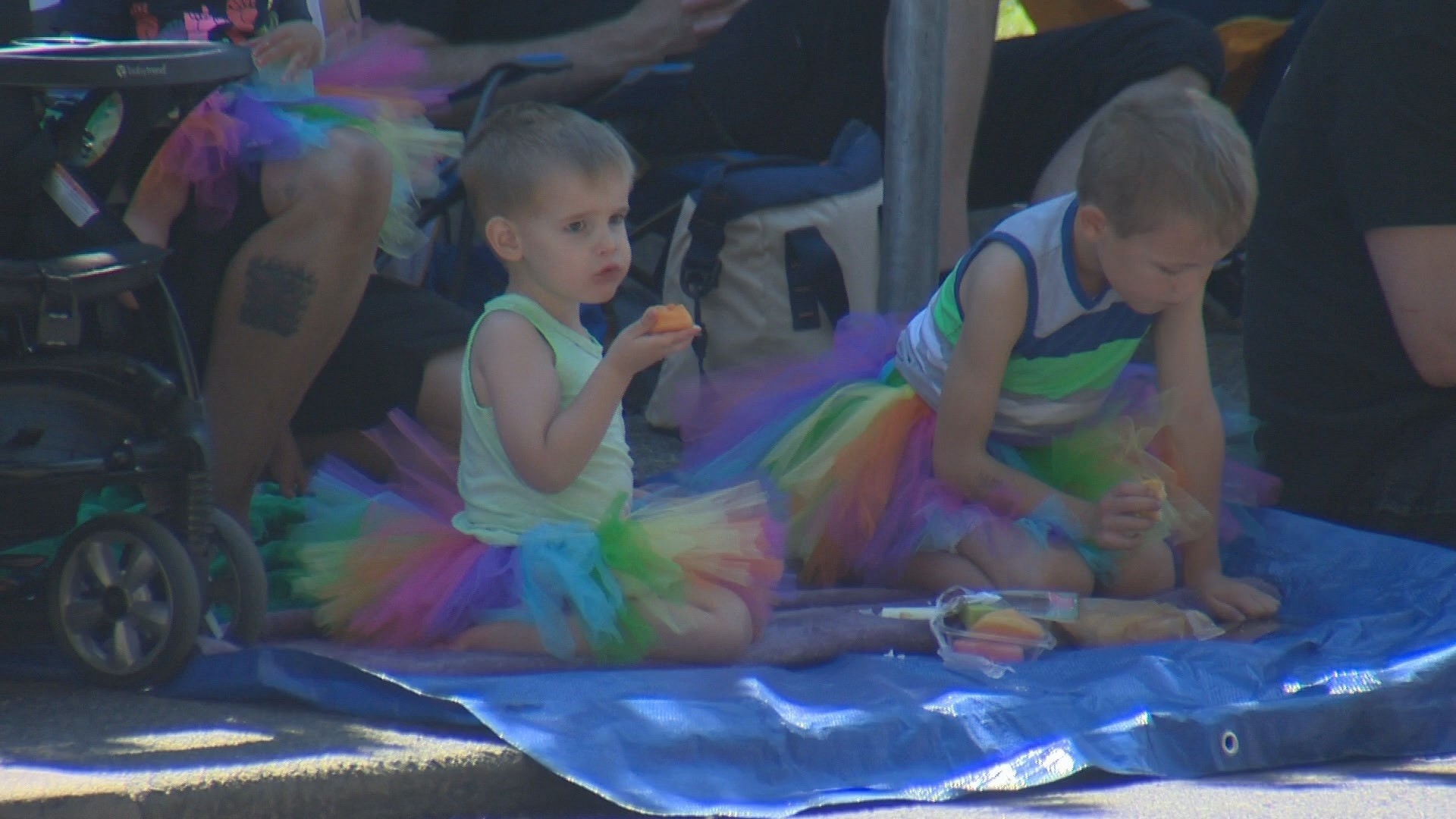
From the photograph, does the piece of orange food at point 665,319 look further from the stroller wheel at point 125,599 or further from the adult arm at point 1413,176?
the adult arm at point 1413,176

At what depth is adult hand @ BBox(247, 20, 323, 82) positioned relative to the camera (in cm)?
341

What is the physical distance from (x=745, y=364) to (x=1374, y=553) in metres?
1.39

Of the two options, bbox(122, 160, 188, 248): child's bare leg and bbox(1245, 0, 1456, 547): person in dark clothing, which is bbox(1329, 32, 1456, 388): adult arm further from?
bbox(122, 160, 188, 248): child's bare leg

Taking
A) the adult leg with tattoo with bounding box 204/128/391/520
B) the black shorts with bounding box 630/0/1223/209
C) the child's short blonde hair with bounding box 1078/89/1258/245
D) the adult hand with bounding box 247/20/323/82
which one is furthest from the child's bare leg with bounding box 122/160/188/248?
the black shorts with bounding box 630/0/1223/209

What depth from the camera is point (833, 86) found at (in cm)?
493

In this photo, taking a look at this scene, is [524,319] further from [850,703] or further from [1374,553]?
[1374,553]

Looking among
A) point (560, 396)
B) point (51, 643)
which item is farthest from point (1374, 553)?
point (51, 643)

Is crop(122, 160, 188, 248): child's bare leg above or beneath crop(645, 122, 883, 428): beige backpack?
above

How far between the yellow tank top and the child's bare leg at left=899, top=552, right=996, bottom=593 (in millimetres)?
670

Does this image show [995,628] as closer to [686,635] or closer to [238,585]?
[686,635]

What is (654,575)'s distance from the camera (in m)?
2.88

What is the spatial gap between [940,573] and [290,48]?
62.0 inches

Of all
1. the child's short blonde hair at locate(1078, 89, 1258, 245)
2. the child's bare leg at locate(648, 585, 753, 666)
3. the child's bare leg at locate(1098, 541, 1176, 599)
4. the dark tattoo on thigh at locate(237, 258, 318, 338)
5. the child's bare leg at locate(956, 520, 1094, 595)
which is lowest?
the child's bare leg at locate(1098, 541, 1176, 599)

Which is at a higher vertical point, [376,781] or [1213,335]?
[376,781]
